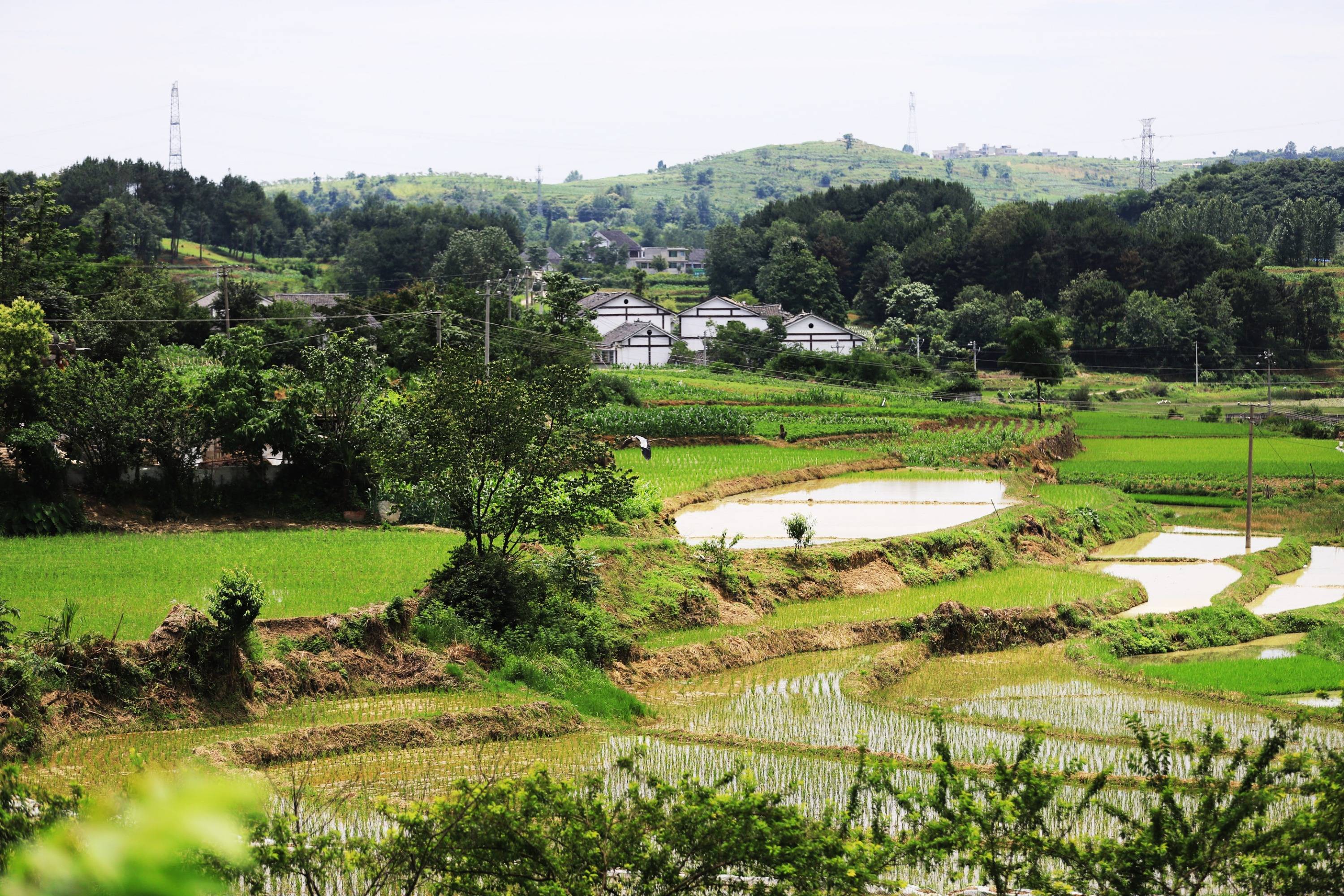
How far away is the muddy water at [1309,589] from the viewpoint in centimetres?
2972

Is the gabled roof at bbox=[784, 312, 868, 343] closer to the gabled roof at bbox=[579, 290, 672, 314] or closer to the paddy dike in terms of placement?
the gabled roof at bbox=[579, 290, 672, 314]

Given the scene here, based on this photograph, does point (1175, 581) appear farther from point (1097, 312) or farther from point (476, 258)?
point (476, 258)

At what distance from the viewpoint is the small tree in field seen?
28.4m

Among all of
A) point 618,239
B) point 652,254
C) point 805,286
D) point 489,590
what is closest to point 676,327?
point 805,286

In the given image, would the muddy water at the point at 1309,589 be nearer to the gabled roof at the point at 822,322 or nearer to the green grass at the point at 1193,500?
the green grass at the point at 1193,500

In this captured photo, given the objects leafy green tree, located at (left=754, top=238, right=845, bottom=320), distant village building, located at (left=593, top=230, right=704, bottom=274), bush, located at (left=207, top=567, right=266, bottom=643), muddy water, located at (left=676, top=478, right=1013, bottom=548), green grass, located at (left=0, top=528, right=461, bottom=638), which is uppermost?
distant village building, located at (left=593, top=230, right=704, bottom=274)

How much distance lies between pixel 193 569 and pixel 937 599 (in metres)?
16.2

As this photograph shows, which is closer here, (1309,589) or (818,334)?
(1309,589)

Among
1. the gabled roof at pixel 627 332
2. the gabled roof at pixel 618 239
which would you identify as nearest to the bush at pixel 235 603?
the gabled roof at pixel 627 332

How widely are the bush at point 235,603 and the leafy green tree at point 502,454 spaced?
5.77 m

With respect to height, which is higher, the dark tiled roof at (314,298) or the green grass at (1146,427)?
the dark tiled roof at (314,298)

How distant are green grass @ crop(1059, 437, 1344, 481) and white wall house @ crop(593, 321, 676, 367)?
3792 cm

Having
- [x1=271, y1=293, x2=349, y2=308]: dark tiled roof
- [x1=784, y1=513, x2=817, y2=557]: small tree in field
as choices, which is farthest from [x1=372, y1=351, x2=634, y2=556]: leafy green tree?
[x1=271, y1=293, x2=349, y2=308]: dark tiled roof

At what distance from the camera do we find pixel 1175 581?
31656 millimetres
